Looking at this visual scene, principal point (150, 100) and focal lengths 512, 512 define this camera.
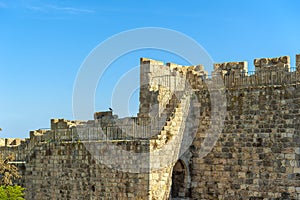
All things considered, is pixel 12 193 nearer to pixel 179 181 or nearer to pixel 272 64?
pixel 179 181

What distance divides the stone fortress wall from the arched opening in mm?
37

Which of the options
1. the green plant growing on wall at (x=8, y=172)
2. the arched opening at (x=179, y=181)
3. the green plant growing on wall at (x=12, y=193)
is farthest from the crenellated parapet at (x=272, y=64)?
the green plant growing on wall at (x=8, y=172)

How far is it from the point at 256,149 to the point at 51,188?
8482 millimetres

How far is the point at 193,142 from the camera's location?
18.9 meters

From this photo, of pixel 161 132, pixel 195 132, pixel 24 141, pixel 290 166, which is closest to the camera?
pixel 290 166

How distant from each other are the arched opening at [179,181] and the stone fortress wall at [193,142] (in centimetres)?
4

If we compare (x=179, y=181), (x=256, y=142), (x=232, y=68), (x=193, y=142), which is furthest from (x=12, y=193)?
(x=232, y=68)

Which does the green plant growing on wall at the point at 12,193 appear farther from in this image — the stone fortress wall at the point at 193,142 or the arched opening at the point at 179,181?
the arched opening at the point at 179,181

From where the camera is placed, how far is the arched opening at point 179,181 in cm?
1884

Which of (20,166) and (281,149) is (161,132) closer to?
(281,149)

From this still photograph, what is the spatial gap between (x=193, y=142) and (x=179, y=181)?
5.07 ft

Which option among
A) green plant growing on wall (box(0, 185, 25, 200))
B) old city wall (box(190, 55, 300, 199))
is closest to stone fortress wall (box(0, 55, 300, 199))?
old city wall (box(190, 55, 300, 199))

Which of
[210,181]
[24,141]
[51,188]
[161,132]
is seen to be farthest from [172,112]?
[24,141]

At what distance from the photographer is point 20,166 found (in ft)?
71.7
